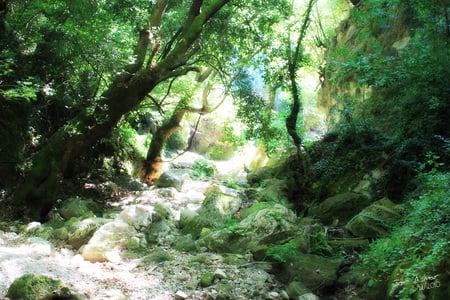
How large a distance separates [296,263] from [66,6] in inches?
237

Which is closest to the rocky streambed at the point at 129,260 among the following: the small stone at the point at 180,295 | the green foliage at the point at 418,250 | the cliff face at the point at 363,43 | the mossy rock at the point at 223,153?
the small stone at the point at 180,295

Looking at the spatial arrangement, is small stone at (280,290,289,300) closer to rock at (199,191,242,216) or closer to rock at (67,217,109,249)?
rock at (67,217,109,249)

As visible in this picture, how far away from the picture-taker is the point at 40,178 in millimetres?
6875

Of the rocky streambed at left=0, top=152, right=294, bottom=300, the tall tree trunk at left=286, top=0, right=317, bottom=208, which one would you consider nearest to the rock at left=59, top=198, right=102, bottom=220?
the rocky streambed at left=0, top=152, right=294, bottom=300

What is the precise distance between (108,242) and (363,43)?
33.6 ft

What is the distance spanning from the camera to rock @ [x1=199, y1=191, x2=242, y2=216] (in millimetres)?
7594

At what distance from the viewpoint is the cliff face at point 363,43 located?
25.8 ft

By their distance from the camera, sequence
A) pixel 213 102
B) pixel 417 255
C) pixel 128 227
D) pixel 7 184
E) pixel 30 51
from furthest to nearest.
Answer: pixel 213 102
pixel 30 51
pixel 7 184
pixel 128 227
pixel 417 255

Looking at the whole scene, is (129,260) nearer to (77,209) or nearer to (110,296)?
(110,296)

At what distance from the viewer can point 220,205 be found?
25.4 feet

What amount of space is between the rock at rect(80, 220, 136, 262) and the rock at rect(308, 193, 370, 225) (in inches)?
135

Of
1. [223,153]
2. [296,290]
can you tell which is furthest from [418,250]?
[223,153]

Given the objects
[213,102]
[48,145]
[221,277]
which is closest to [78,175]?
[48,145]

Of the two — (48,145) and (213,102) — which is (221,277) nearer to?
(48,145)
